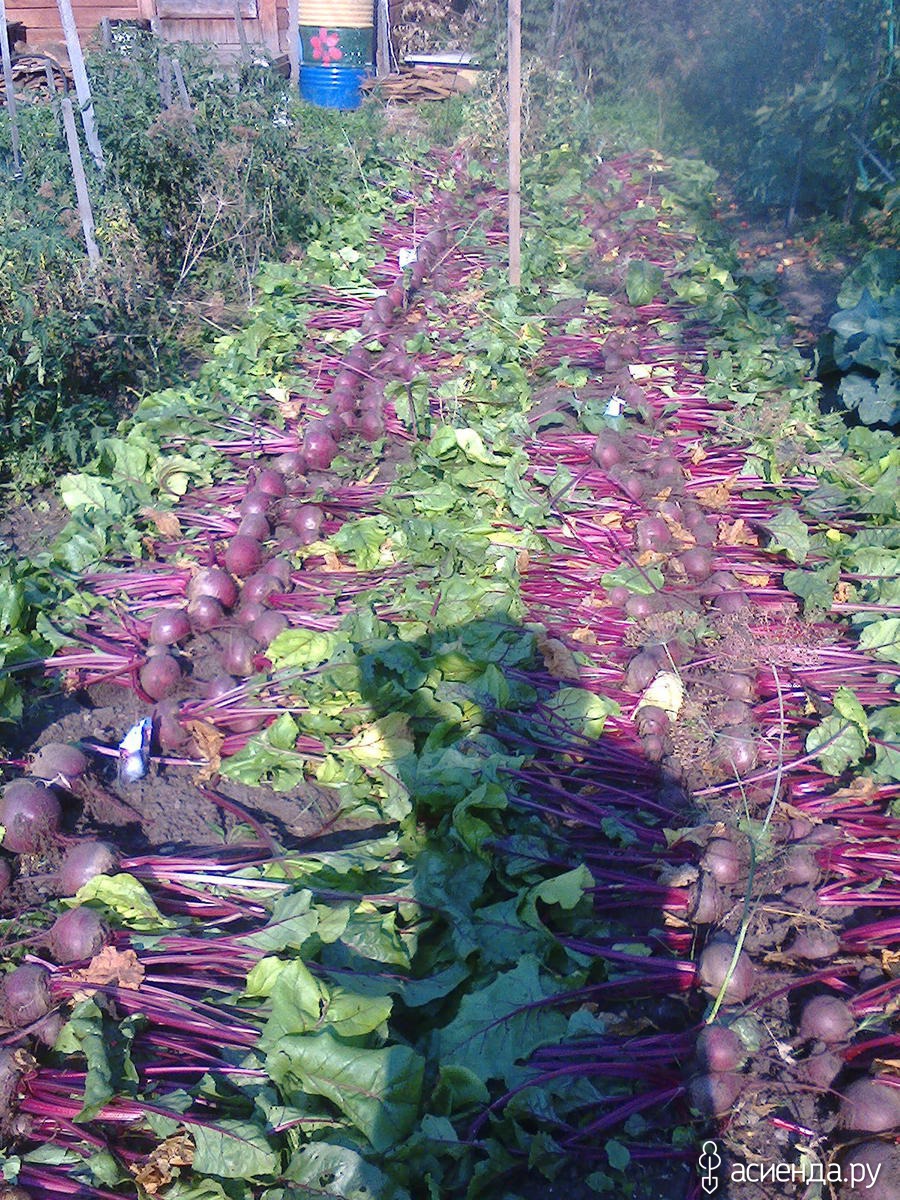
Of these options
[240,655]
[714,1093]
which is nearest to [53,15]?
[240,655]

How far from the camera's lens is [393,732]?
11.1 feet

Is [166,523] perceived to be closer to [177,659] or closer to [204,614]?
[204,614]

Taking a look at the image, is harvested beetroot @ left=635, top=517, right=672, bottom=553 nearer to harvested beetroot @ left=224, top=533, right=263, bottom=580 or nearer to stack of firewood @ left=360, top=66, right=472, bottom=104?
harvested beetroot @ left=224, top=533, right=263, bottom=580

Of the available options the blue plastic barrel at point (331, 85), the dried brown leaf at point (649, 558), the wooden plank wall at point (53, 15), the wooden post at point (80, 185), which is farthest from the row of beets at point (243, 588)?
the wooden plank wall at point (53, 15)

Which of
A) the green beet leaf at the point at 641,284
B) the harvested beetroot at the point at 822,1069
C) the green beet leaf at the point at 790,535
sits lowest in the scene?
the harvested beetroot at the point at 822,1069

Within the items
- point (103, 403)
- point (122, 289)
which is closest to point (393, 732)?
point (103, 403)

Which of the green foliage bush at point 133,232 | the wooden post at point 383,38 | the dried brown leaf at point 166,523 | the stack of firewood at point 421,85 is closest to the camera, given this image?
the dried brown leaf at point 166,523

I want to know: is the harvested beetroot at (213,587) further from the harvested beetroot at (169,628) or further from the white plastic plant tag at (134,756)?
the white plastic plant tag at (134,756)

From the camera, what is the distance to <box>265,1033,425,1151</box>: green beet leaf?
221 cm

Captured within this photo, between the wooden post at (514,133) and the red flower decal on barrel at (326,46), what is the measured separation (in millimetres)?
8193

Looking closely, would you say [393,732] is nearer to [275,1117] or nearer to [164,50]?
[275,1117]

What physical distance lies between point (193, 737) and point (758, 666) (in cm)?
211

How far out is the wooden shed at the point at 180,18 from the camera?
46.2 ft

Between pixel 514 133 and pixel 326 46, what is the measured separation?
8945 mm
